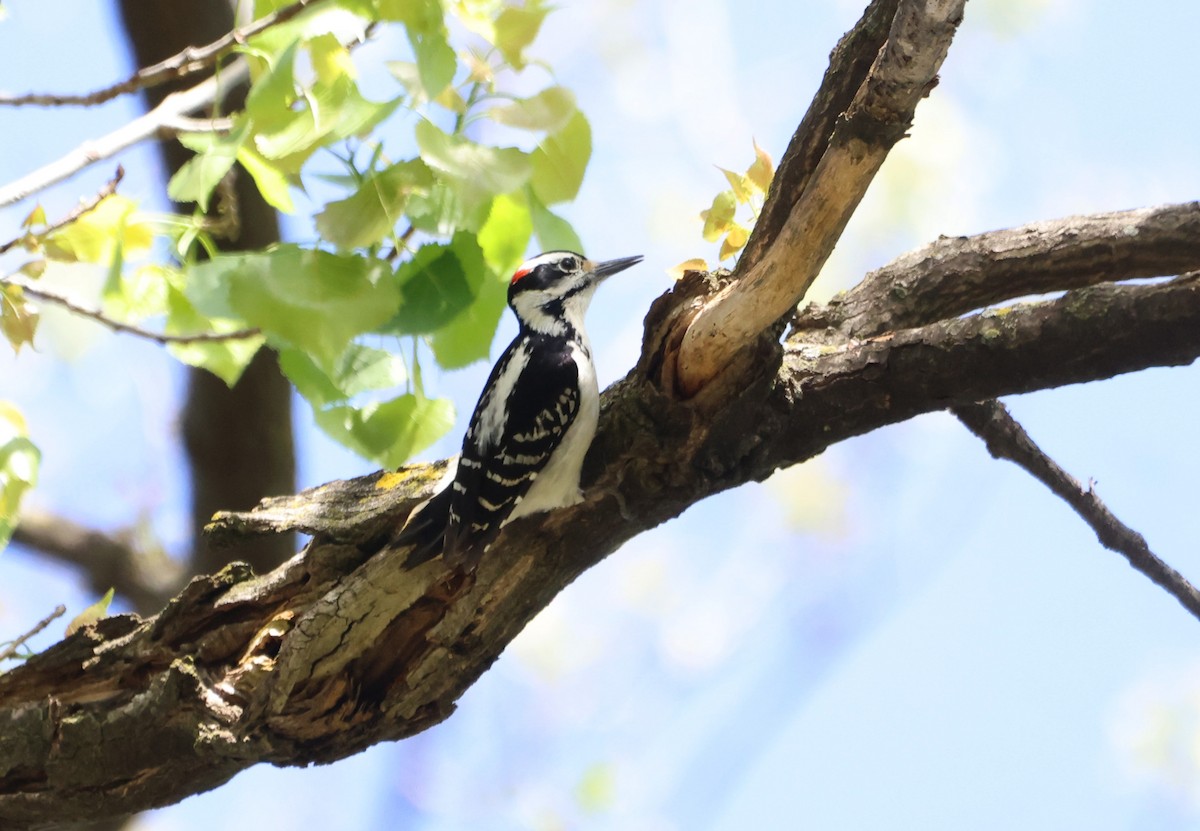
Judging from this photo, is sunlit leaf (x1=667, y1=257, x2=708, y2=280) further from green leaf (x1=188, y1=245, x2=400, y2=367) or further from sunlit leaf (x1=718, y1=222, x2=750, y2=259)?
green leaf (x1=188, y1=245, x2=400, y2=367)

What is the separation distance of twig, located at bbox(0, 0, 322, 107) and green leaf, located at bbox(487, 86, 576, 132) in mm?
371

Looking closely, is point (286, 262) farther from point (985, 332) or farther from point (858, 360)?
point (985, 332)

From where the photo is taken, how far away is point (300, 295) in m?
1.74

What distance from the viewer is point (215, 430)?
12.5 ft

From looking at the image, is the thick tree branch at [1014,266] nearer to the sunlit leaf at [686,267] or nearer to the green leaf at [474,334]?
the sunlit leaf at [686,267]

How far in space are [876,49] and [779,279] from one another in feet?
1.61

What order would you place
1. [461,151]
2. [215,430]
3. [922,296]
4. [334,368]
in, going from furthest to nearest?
[215,430]
[922,296]
[334,368]
[461,151]

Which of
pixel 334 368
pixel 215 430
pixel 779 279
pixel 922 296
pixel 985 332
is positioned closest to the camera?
pixel 334 368

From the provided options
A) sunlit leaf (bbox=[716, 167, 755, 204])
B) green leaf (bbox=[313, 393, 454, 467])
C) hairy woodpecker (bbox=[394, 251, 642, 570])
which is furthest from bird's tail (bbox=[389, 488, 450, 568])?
sunlit leaf (bbox=[716, 167, 755, 204])

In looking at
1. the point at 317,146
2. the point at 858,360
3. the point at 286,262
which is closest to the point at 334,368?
the point at 286,262

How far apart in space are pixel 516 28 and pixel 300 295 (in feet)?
1.78

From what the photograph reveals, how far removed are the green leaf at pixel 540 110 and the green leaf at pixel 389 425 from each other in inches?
22.1

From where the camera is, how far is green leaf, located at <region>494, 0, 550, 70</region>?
1790 mm

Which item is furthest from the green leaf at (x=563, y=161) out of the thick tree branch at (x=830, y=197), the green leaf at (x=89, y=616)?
the green leaf at (x=89, y=616)
